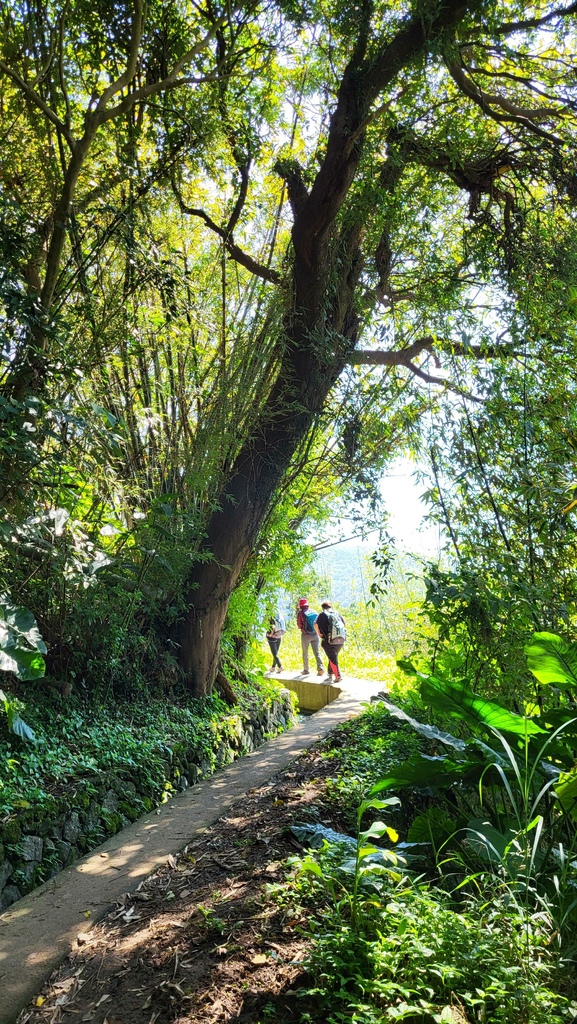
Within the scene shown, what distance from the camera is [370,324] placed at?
18.8 feet

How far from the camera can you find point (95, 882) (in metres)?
3.00

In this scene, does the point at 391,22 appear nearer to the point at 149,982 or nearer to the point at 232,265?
the point at 232,265

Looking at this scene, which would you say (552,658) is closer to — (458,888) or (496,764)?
(496,764)

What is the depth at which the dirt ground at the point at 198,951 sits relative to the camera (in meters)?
1.79

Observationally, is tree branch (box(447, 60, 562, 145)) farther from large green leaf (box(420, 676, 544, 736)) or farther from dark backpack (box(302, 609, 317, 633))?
dark backpack (box(302, 609, 317, 633))

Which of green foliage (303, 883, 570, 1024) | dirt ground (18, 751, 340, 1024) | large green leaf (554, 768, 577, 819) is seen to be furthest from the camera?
large green leaf (554, 768, 577, 819)

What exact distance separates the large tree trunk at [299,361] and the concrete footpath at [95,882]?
1.36m

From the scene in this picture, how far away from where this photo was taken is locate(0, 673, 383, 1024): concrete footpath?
2.32 meters

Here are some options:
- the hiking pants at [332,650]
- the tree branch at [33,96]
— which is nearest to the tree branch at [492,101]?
the tree branch at [33,96]

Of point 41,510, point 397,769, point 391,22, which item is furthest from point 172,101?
point 397,769

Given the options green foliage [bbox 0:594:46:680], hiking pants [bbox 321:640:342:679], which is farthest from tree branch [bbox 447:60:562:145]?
hiking pants [bbox 321:640:342:679]

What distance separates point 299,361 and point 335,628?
4.17 meters

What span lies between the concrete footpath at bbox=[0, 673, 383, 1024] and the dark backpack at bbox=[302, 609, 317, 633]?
163 inches

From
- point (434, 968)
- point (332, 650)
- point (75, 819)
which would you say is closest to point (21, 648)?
point (75, 819)
